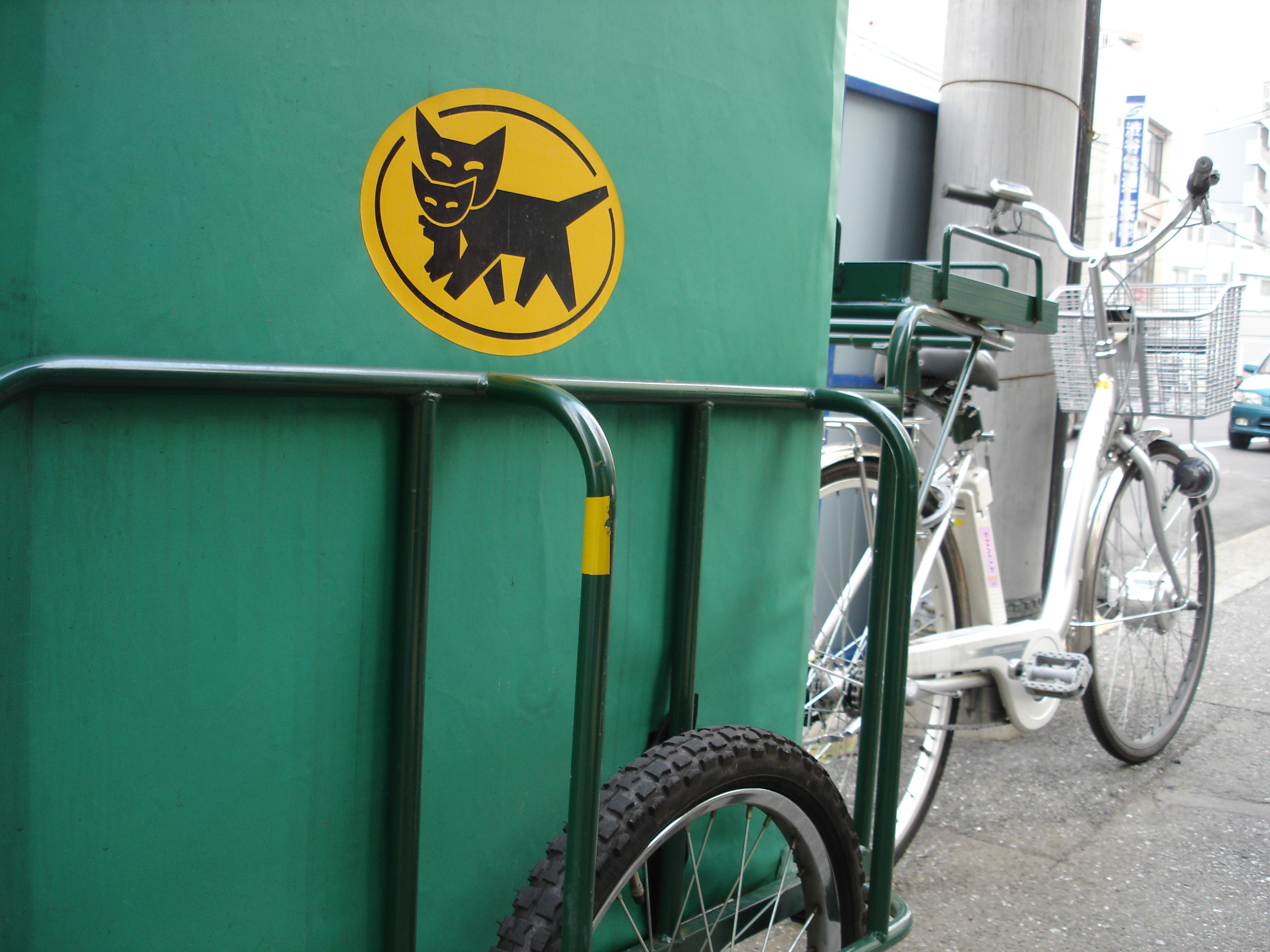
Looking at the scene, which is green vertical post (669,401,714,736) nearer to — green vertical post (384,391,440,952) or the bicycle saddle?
green vertical post (384,391,440,952)

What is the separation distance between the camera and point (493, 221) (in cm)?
115

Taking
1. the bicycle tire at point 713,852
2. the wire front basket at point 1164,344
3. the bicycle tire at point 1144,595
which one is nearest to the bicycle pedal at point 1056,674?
the bicycle tire at point 1144,595

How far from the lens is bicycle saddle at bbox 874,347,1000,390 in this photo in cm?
256

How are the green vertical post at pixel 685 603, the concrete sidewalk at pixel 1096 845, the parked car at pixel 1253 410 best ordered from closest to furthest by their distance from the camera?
1. the green vertical post at pixel 685 603
2. the concrete sidewalk at pixel 1096 845
3. the parked car at pixel 1253 410

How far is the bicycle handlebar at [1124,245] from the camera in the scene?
8.63 feet

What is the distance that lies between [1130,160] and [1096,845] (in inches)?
332

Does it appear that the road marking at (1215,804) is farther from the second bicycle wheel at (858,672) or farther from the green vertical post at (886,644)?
the green vertical post at (886,644)

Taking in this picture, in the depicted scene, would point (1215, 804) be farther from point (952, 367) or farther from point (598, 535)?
point (598, 535)

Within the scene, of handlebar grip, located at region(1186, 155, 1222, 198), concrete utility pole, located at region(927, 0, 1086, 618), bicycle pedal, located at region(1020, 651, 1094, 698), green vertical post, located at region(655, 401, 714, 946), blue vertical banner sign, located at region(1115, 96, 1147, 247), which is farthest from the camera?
blue vertical banner sign, located at region(1115, 96, 1147, 247)

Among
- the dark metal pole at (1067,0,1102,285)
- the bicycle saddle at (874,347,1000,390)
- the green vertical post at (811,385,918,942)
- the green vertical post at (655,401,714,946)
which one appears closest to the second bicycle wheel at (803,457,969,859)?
the bicycle saddle at (874,347,1000,390)

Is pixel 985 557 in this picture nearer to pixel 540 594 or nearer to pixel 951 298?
pixel 951 298

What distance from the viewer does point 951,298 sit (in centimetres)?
201

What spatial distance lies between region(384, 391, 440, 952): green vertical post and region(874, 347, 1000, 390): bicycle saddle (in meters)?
1.67

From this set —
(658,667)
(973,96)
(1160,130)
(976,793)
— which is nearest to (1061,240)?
(973,96)
